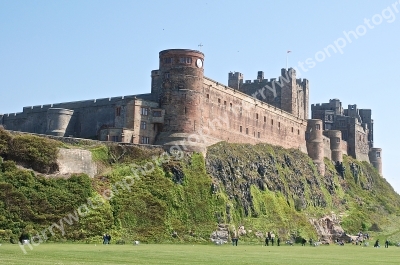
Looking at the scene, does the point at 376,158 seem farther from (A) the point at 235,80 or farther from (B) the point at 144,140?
(B) the point at 144,140

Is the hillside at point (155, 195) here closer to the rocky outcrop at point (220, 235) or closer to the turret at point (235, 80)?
the rocky outcrop at point (220, 235)

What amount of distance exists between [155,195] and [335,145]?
60.1m

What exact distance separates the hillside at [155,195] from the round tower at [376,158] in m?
43.5

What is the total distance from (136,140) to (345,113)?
74.3 meters

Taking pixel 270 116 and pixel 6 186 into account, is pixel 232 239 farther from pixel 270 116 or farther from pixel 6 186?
pixel 270 116

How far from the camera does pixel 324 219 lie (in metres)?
88.6

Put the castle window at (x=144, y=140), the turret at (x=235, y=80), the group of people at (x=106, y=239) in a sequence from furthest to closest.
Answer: the turret at (x=235, y=80), the castle window at (x=144, y=140), the group of people at (x=106, y=239)

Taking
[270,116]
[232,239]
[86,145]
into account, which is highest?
[270,116]

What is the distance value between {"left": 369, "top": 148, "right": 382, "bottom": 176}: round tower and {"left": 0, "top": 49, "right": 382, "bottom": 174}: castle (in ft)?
101

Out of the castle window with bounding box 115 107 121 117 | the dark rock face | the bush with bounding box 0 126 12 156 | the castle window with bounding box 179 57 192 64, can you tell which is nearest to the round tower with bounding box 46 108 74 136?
the castle window with bounding box 115 107 121 117

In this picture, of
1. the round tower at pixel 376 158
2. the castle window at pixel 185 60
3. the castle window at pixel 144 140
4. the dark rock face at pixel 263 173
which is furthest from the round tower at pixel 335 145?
the castle window at pixel 144 140

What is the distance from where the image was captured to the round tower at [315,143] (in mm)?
105812

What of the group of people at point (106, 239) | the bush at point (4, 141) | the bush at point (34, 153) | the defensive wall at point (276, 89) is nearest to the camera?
the group of people at point (106, 239)

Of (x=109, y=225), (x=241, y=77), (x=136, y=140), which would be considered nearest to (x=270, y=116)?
(x=241, y=77)
